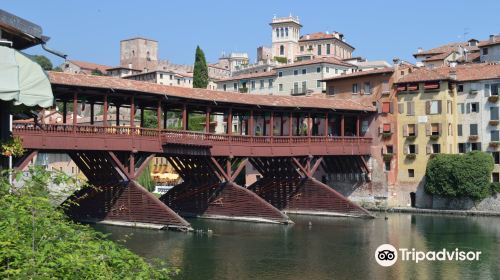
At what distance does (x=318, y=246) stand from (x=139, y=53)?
11867cm

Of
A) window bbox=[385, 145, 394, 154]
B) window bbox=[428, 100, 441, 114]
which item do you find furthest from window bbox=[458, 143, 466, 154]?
window bbox=[385, 145, 394, 154]

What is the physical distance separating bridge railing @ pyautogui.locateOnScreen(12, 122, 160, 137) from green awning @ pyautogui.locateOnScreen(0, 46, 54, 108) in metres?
21.4

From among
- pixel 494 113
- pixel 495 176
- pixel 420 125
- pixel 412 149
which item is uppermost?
pixel 494 113

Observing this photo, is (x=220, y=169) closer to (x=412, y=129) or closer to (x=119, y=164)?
(x=119, y=164)

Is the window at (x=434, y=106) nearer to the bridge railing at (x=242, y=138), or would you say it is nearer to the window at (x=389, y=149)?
the window at (x=389, y=149)

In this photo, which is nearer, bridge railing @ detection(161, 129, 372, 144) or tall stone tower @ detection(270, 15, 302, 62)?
bridge railing @ detection(161, 129, 372, 144)

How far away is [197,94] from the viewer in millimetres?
42969

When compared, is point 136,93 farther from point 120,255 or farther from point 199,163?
point 120,255

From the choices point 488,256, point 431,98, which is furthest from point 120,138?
point 431,98

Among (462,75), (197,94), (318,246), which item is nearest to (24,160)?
(197,94)

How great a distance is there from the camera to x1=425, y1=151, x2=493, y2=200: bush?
163ft

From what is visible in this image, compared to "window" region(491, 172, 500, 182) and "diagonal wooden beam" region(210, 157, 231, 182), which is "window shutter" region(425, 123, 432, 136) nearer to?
"window" region(491, 172, 500, 182)

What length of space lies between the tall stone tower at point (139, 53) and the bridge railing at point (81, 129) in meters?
108

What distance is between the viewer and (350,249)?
33469mm
